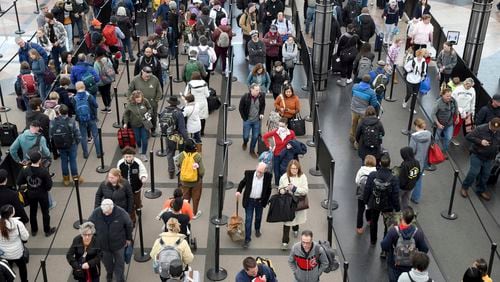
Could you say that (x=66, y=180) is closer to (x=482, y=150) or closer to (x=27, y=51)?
(x=27, y=51)

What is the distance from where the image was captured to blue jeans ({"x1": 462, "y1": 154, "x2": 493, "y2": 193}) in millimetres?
12281

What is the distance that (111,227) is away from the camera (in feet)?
29.1

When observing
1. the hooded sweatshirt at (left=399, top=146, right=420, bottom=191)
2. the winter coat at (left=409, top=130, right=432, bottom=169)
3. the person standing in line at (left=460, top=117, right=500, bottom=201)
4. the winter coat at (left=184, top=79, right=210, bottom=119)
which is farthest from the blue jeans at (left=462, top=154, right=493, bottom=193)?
the winter coat at (left=184, top=79, right=210, bottom=119)

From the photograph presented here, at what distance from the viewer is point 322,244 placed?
854 centimetres

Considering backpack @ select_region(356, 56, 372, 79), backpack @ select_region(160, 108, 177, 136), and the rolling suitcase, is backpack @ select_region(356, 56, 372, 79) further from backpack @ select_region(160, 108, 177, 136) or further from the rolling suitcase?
the rolling suitcase

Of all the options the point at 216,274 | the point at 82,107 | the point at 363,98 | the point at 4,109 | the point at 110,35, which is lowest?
the point at 216,274

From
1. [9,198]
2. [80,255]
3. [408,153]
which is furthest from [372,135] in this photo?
[9,198]

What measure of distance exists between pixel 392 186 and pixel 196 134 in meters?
4.44

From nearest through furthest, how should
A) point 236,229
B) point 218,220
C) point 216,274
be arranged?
point 216,274 < point 236,229 < point 218,220

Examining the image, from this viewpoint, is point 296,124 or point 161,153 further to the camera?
point 161,153

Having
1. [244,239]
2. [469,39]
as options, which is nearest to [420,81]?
[469,39]

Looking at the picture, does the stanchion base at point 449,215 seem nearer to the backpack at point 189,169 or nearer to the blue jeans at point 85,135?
the backpack at point 189,169

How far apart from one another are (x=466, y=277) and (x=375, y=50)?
39.6ft

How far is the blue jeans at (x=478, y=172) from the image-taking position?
12281mm
